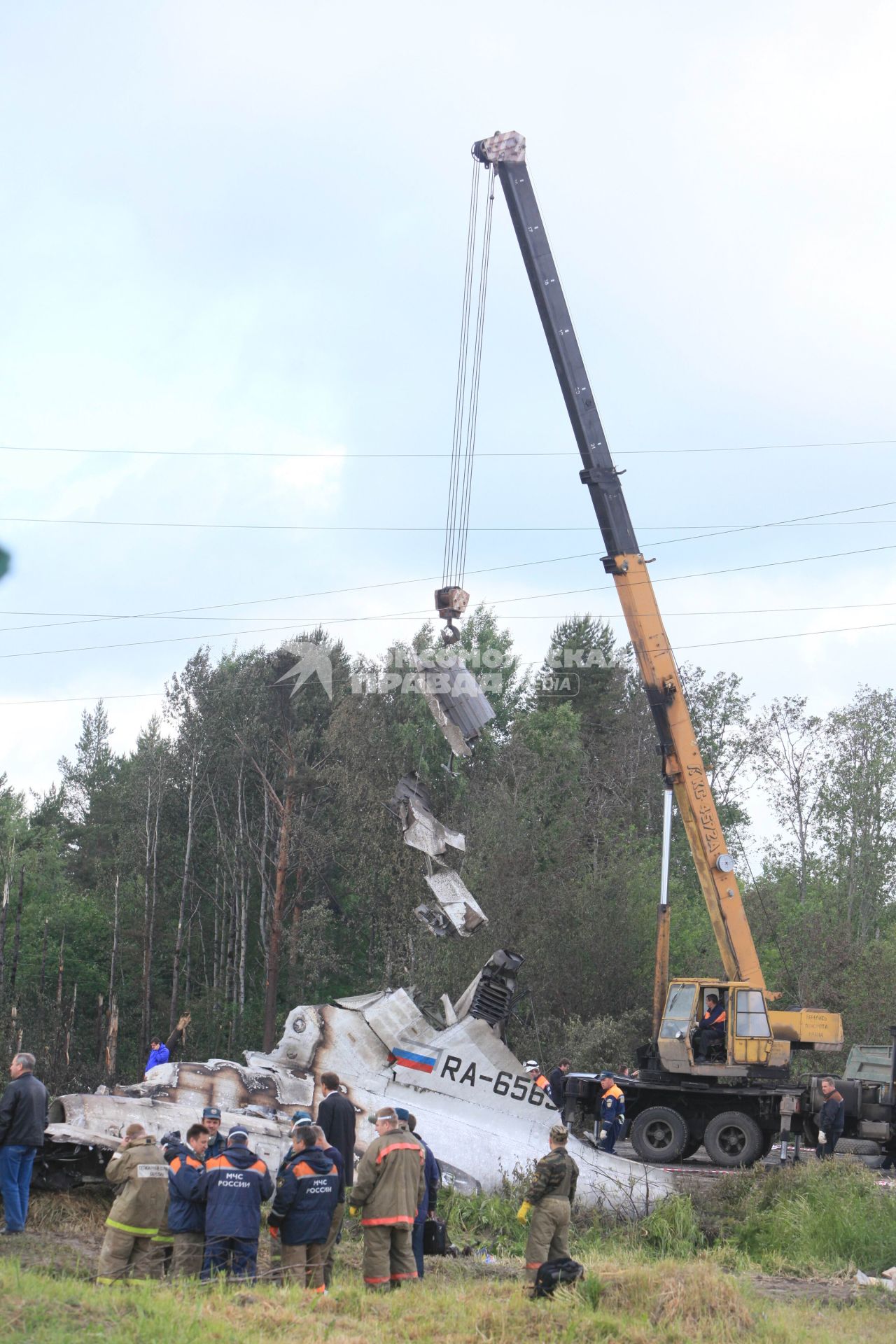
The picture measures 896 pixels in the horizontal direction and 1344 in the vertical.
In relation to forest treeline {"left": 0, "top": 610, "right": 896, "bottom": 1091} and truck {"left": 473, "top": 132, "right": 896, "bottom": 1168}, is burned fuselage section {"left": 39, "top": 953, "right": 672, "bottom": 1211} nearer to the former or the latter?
truck {"left": 473, "top": 132, "right": 896, "bottom": 1168}

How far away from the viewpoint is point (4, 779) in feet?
184

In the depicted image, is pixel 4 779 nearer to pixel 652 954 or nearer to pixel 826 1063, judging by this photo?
pixel 652 954

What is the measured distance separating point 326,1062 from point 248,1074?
0.99 m

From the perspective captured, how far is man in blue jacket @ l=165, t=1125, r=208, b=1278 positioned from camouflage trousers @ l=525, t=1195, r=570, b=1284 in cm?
235

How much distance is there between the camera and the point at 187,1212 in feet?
29.0

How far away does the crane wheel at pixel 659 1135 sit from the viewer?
1895cm

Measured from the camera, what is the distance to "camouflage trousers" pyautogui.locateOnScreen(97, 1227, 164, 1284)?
30.0ft

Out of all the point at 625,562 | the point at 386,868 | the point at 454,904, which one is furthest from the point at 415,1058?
the point at 386,868

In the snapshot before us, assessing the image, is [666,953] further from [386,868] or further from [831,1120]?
[386,868]

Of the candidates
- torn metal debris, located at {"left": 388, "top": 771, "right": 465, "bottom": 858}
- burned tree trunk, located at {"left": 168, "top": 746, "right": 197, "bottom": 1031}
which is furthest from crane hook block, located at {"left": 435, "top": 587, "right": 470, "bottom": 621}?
burned tree trunk, located at {"left": 168, "top": 746, "right": 197, "bottom": 1031}

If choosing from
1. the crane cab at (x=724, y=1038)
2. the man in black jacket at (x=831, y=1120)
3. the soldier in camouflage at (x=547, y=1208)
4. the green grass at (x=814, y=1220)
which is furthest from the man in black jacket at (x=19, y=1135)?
the man in black jacket at (x=831, y=1120)

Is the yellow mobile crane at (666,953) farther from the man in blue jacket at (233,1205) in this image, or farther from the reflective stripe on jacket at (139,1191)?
the man in blue jacket at (233,1205)

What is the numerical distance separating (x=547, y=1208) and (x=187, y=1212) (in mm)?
2557

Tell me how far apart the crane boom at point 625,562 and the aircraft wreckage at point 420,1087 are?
4.26m
